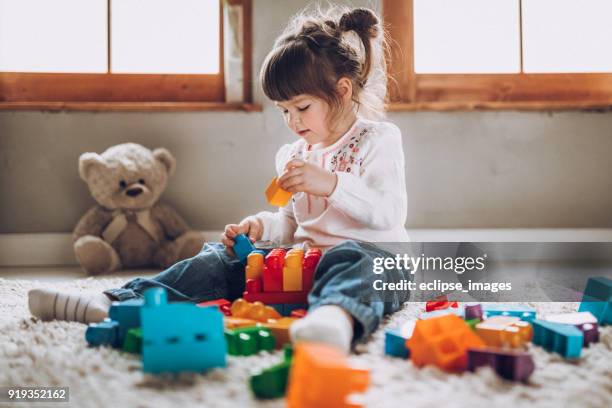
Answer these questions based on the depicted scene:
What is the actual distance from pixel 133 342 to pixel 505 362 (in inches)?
16.8

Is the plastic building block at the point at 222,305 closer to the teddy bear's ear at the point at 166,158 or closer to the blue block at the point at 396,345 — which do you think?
the blue block at the point at 396,345

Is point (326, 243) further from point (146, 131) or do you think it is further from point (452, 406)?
point (146, 131)

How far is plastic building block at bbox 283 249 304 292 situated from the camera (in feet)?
2.98

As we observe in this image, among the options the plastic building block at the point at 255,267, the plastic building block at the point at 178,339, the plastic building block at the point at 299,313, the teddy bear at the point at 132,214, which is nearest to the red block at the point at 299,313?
the plastic building block at the point at 299,313

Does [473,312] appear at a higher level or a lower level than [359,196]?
lower

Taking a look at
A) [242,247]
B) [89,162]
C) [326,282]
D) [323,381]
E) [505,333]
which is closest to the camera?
[323,381]

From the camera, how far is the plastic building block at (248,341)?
72 centimetres

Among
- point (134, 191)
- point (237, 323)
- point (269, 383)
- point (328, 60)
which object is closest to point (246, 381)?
point (269, 383)

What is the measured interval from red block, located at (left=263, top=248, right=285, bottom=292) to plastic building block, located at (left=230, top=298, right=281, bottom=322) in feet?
0.21

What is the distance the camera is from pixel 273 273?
0.92m

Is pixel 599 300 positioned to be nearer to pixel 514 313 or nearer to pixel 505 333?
pixel 514 313

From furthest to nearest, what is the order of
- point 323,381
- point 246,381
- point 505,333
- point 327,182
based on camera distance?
point 327,182
point 505,333
point 246,381
point 323,381

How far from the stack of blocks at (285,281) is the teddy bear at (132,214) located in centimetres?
82

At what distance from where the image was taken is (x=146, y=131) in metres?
1.83
